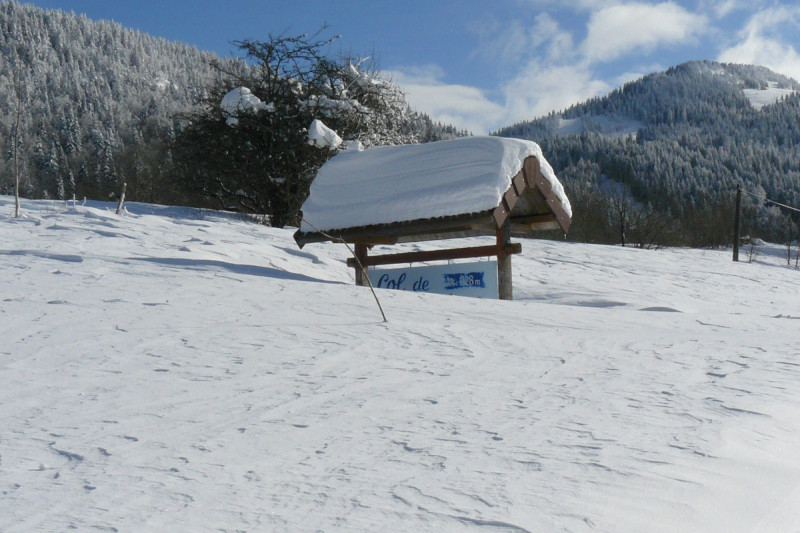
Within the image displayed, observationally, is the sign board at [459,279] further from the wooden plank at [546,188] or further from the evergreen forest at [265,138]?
the evergreen forest at [265,138]

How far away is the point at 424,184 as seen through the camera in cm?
876

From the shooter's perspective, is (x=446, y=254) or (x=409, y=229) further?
(x=446, y=254)

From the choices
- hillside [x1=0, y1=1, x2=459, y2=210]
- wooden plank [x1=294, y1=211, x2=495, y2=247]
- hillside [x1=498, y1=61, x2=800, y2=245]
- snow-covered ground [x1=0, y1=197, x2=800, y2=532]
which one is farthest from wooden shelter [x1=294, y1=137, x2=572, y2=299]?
hillside [x1=498, y1=61, x2=800, y2=245]

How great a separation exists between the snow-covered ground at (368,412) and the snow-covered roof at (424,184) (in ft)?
5.83

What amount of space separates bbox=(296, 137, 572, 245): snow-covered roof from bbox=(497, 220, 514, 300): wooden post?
2.31ft

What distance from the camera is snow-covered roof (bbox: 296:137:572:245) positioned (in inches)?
329

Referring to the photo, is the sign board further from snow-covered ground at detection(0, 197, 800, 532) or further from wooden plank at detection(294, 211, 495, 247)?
snow-covered ground at detection(0, 197, 800, 532)

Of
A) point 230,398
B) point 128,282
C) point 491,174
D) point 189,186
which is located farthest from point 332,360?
point 189,186

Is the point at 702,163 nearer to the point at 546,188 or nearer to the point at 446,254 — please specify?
the point at 546,188

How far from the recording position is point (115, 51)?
509 ft

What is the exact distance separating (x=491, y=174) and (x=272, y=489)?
6.42 meters

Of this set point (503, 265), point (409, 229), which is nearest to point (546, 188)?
point (503, 265)

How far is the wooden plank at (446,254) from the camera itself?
8977mm

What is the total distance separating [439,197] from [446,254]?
3.70 ft
